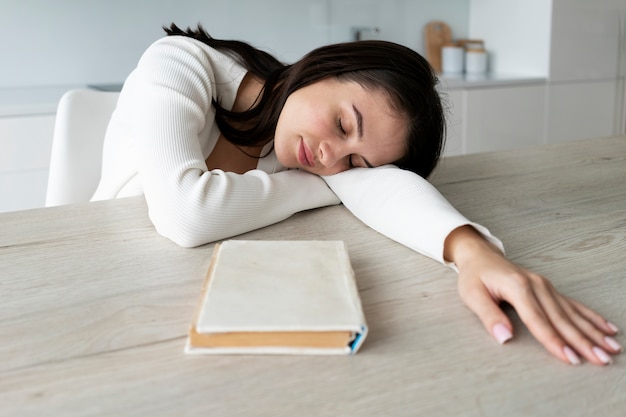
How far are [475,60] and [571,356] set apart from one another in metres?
2.86

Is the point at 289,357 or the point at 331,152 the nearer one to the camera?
the point at 289,357

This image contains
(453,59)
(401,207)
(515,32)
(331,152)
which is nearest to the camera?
(401,207)

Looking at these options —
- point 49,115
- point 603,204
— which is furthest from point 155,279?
point 49,115

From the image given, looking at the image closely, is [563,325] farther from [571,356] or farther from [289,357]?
[289,357]

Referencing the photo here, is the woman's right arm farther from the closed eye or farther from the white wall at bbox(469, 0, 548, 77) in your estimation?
the white wall at bbox(469, 0, 548, 77)

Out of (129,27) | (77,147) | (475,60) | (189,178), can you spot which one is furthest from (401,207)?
(475,60)

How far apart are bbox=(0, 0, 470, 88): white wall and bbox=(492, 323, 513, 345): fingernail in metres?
2.56

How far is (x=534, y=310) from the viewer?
0.57 m

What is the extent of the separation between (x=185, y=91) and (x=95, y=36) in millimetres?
1889

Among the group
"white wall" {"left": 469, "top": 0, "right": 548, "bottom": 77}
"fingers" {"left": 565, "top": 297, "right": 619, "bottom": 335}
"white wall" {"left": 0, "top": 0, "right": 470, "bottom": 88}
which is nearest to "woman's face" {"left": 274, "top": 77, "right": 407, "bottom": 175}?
"fingers" {"left": 565, "top": 297, "right": 619, "bottom": 335}

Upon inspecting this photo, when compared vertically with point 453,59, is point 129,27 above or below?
above

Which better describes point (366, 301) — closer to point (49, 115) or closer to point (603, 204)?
point (603, 204)

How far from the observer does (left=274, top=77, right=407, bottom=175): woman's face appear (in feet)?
3.39

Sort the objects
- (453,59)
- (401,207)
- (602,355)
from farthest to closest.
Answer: (453,59)
(401,207)
(602,355)
